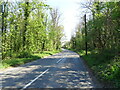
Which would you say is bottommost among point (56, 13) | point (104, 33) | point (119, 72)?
point (119, 72)

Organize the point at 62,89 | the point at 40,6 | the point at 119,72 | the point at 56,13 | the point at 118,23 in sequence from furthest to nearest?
the point at 56,13 → the point at 40,6 → the point at 118,23 → the point at 119,72 → the point at 62,89

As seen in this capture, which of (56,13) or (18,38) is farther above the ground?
(56,13)

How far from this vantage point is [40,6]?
23.6 meters

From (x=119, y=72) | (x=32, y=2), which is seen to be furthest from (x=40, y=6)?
(x=119, y=72)

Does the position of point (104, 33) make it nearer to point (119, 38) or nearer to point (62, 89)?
point (119, 38)

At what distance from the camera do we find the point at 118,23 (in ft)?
38.7

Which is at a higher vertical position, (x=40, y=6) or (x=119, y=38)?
(x=40, y=6)

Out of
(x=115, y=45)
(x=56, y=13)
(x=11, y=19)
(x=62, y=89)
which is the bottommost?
(x=62, y=89)

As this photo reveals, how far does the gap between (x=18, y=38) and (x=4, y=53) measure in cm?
546

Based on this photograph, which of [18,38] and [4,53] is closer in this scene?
[4,53]

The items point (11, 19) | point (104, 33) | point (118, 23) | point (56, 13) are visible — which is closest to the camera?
point (118, 23)

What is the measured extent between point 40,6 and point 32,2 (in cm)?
154

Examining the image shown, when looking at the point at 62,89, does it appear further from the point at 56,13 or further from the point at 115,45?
the point at 56,13

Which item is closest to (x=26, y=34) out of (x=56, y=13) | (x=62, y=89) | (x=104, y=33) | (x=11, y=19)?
(x=11, y=19)
